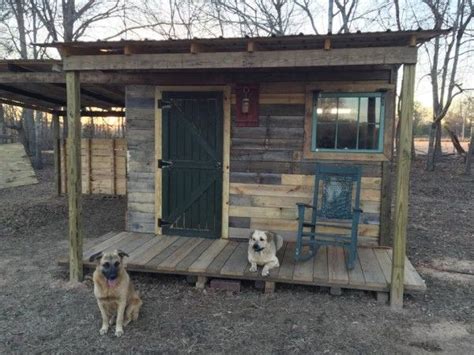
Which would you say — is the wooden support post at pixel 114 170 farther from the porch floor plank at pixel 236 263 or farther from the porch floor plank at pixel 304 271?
the porch floor plank at pixel 304 271

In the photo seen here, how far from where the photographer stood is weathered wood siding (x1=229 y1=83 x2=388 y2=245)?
4.94 meters

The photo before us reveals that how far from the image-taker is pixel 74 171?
416 cm

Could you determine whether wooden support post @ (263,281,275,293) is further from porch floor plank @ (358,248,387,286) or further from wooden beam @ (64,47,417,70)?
wooden beam @ (64,47,417,70)

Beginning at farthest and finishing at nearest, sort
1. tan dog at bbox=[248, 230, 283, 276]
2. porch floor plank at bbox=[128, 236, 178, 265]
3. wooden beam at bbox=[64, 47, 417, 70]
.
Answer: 1. porch floor plank at bbox=[128, 236, 178, 265]
2. tan dog at bbox=[248, 230, 283, 276]
3. wooden beam at bbox=[64, 47, 417, 70]

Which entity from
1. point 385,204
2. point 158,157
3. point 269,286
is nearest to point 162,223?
point 158,157

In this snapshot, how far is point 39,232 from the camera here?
647 centimetres

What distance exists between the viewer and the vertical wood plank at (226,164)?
5.11 m

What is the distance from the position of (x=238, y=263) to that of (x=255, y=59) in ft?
7.00

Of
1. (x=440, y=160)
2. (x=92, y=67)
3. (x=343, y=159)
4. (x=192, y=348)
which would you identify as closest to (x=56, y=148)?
(x=92, y=67)

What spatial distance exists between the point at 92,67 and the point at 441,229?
19.9 feet

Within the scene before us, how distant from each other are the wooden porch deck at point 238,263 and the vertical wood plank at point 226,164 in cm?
23

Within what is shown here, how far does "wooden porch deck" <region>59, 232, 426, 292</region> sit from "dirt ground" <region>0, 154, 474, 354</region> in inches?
7.1

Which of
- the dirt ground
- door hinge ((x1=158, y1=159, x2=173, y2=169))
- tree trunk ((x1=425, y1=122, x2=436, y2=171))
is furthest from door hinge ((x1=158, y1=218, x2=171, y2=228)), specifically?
tree trunk ((x1=425, y1=122, x2=436, y2=171))

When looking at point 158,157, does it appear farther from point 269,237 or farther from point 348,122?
point 348,122
